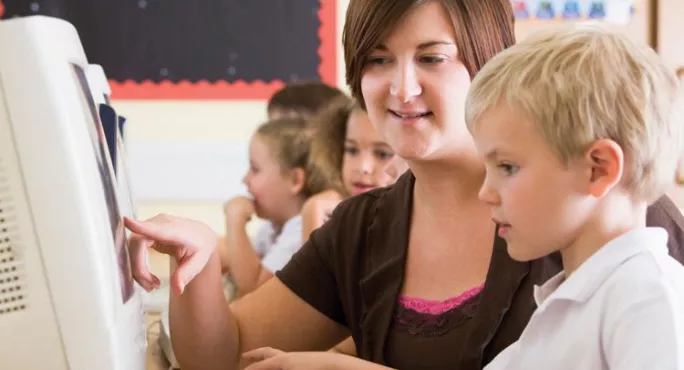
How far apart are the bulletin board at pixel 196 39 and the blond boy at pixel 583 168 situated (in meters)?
2.44

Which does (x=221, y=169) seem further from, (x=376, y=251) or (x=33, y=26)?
(x=33, y=26)

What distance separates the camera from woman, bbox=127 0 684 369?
3.26 feet

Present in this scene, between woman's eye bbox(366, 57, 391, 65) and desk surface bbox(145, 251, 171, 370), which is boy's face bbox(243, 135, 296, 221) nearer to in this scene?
desk surface bbox(145, 251, 171, 370)

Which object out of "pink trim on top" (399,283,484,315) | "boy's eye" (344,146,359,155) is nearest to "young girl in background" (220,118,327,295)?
"boy's eye" (344,146,359,155)

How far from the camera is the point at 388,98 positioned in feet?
3.56

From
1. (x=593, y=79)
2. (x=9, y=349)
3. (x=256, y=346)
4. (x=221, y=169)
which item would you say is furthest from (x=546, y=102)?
(x=221, y=169)

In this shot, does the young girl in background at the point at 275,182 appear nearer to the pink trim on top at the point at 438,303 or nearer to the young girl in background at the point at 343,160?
the young girl in background at the point at 343,160

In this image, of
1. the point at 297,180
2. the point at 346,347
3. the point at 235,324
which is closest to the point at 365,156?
the point at 297,180

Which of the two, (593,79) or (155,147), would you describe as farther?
(155,147)

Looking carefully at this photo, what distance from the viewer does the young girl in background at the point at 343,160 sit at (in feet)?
6.23

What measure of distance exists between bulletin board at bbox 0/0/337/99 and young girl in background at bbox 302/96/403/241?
3.33 feet

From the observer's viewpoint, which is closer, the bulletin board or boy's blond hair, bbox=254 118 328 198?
boy's blond hair, bbox=254 118 328 198

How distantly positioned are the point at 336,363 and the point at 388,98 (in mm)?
335

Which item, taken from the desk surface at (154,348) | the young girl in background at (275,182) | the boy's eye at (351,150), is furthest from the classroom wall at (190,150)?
the desk surface at (154,348)
